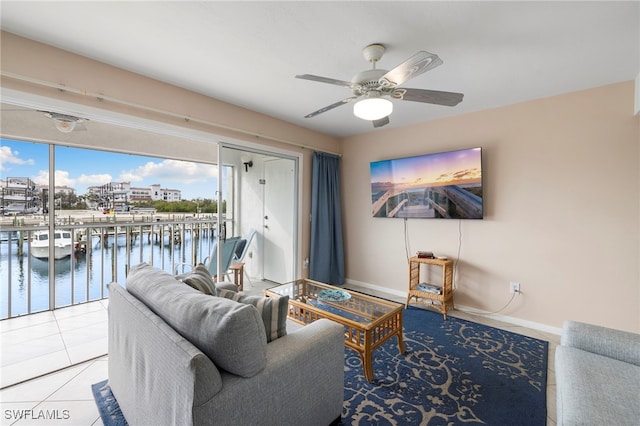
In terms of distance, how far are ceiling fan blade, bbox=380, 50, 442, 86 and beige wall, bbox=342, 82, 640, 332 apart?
1.99m

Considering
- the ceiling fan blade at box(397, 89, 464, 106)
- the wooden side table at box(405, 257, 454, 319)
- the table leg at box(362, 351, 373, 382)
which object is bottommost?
the table leg at box(362, 351, 373, 382)

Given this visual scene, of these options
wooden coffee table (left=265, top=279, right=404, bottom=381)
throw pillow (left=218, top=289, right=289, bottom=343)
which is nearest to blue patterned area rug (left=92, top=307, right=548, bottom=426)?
wooden coffee table (left=265, top=279, right=404, bottom=381)

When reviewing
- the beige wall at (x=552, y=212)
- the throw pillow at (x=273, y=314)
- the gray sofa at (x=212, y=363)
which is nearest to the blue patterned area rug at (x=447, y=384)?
the gray sofa at (x=212, y=363)

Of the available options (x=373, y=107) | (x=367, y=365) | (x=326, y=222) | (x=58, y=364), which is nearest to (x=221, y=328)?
(x=367, y=365)

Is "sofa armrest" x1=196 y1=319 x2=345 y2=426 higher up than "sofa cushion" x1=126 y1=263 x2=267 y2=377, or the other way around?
"sofa cushion" x1=126 y1=263 x2=267 y2=377

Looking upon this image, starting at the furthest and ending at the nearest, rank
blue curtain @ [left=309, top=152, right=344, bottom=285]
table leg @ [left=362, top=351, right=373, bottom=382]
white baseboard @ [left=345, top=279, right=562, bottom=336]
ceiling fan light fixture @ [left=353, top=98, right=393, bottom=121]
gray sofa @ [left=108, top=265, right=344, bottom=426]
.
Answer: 1. blue curtain @ [left=309, top=152, right=344, bottom=285]
2. white baseboard @ [left=345, top=279, right=562, bottom=336]
3. table leg @ [left=362, top=351, right=373, bottom=382]
4. ceiling fan light fixture @ [left=353, top=98, right=393, bottom=121]
5. gray sofa @ [left=108, top=265, right=344, bottom=426]

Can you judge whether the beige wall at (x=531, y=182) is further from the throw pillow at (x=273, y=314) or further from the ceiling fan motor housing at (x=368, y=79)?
the throw pillow at (x=273, y=314)

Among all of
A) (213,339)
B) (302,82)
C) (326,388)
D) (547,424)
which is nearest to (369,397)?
(326,388)

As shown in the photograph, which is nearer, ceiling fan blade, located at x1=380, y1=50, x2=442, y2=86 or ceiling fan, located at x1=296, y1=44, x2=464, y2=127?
→ ceiling fan blade, located at x1=380, y1=50, x2=442, y2=86

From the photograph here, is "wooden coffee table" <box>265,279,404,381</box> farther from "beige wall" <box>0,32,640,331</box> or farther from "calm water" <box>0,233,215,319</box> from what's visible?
"calm water" <box>0,233,215,319</box>

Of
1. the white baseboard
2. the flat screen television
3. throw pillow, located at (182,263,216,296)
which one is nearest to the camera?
throw pillow, located at (182,263,216,296)

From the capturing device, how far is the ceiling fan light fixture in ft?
5.95

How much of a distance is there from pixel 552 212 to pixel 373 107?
2282 millimetres

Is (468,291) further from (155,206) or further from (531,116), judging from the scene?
(155,206)
